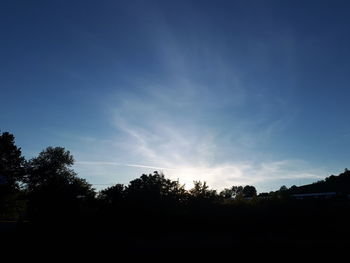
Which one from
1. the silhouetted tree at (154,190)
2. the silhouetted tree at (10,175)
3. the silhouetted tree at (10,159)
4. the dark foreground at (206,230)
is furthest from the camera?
the silhouetted tree at (10,159)

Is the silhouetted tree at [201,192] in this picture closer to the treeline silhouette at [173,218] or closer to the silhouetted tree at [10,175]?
the treeline silhouette at [173,218]

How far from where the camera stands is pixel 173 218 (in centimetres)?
1359

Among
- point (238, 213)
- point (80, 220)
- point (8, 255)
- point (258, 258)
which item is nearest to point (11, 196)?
point (80, 220)

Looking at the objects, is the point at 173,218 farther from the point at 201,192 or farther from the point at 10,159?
the point at 10,159

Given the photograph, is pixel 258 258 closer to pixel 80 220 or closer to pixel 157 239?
pixel 157 239

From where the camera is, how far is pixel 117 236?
40.4 feet

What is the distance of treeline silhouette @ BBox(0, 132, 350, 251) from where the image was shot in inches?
448

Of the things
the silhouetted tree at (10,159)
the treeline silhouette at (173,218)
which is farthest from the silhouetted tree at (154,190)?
the silhouetted tree at (10,159)

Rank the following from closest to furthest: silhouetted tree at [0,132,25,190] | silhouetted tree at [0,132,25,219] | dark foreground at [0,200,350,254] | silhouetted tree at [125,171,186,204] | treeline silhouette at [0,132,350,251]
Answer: dark foreground at [0,200,350,254] < treeline silhouette at [0,132,350,251] < silhouetted tree at [125,171,186,204] < silhouetted tree at [0,132,25,219] < silhouetted tree at [0,132,25,190]

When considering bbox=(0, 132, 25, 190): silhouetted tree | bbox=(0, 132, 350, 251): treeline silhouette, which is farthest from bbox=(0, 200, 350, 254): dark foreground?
bbox=(0, 132, 25, 190): silhouetted tree

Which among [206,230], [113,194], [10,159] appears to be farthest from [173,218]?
[10,159]

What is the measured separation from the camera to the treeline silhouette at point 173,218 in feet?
37.3

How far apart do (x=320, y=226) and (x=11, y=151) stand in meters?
53.3

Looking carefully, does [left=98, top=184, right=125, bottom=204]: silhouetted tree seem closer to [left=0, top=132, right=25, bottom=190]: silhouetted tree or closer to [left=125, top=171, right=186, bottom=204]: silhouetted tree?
[left=125, top=171, right=186, bottom=204]: silhouetted tree
